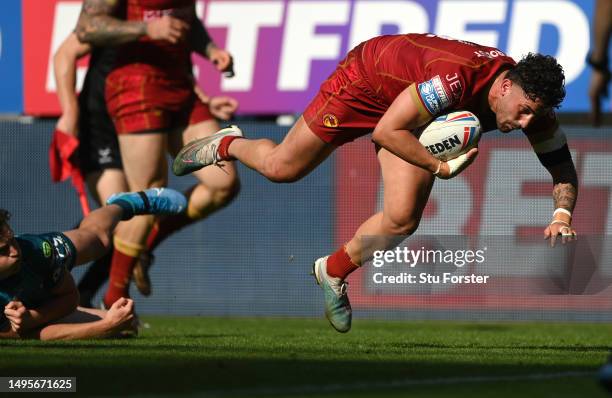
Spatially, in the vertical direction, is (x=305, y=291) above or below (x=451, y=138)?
below

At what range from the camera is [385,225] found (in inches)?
304

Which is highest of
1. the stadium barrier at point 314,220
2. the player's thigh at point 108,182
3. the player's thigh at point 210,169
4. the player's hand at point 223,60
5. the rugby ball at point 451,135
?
the rugby ball at point 451,135

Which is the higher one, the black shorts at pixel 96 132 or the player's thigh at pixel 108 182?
the black shorts at pixel 96 132

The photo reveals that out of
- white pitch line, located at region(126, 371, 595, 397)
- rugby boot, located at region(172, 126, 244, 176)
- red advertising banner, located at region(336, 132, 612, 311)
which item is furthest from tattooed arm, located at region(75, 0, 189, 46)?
white pitch line, located at region(126, 371, 595, 397)

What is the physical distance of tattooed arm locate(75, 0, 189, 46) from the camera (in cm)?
899

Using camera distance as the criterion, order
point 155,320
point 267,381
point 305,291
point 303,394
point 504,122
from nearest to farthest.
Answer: point 303,394
point 267,381
point 504,122
point 155,320
point 305,291

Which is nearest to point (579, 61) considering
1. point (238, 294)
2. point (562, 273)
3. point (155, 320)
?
point (238, 294)

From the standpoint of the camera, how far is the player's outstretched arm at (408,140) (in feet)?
22.8

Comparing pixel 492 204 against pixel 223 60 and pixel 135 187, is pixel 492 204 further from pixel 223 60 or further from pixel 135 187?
pixel 135 187

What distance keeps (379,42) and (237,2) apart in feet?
20.6

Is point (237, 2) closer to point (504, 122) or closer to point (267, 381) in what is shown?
point (504, 122)

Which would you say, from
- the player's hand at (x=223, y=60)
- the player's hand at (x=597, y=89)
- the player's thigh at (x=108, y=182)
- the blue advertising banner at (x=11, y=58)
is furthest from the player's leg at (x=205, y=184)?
the blue advertising banner at (x=11, y=58)

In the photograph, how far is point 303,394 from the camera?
4.90m

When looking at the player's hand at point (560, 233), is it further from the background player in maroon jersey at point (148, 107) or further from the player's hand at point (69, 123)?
the player's hand at point (69, 123)
